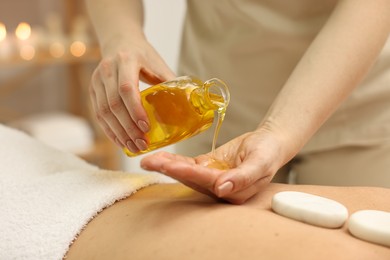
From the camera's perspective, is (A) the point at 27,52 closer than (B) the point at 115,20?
No

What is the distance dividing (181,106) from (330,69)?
28 centimetres

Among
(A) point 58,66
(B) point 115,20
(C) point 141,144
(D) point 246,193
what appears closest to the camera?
(D) point 246,193

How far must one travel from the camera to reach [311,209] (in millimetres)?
794

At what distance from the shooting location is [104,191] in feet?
3.22

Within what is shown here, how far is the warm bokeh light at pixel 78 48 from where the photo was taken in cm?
278

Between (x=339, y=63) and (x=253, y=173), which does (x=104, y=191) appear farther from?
(x=339, y=63)

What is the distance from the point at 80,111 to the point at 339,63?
2.29 metres

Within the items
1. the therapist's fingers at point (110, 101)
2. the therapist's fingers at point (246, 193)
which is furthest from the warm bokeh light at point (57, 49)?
the therapist's fingers at point (246, 193)

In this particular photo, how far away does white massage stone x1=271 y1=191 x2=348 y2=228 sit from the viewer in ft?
2.58

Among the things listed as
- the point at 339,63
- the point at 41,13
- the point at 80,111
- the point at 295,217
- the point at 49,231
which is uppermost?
the point at 339,63

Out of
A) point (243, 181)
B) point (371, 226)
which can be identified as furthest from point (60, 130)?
point (371, 226)

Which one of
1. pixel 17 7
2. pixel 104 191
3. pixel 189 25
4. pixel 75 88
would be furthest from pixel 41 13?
pixel 104 191

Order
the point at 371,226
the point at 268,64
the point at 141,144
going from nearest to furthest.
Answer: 1. the point at 371,226
2. the point at 141,144
3. the point at 268,64

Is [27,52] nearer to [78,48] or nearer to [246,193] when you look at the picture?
[78,48]
